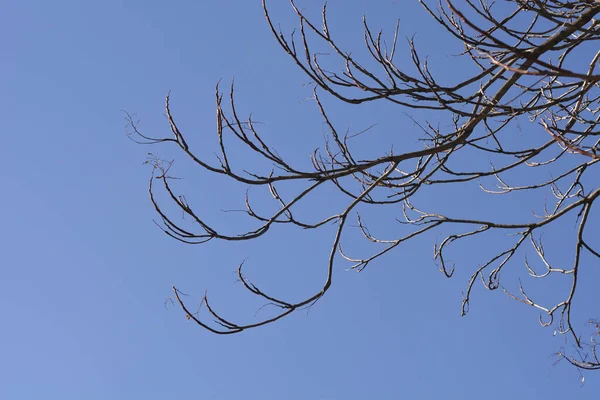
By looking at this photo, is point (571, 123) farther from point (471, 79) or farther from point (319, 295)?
point (319, 295)

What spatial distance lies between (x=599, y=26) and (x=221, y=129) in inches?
83.4

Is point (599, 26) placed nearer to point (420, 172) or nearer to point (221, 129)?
point (420, 172)

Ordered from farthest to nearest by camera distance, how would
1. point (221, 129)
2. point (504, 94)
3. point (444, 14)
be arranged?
point (444, 14) → point (504, 94) → point (221, 129)

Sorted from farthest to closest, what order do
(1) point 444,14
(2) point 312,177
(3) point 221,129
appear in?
(1) point 444,14 < (2) point 312,177 < (3) point 221,129

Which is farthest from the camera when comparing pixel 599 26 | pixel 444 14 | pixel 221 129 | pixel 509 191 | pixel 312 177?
pixel 509 191

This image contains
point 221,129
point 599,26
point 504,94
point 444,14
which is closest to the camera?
point 221,129

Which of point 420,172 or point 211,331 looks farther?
point 420,172

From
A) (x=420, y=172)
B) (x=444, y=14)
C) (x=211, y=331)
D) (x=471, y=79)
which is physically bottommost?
(x=211, y=331)

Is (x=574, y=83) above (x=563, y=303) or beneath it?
above

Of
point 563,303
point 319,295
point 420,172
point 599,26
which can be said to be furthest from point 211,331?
point 599,26

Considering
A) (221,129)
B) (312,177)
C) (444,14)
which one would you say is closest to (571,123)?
(444,14)

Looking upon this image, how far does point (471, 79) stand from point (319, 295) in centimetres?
135

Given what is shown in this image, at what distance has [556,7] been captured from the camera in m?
3.66

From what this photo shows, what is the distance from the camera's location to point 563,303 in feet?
13.8
